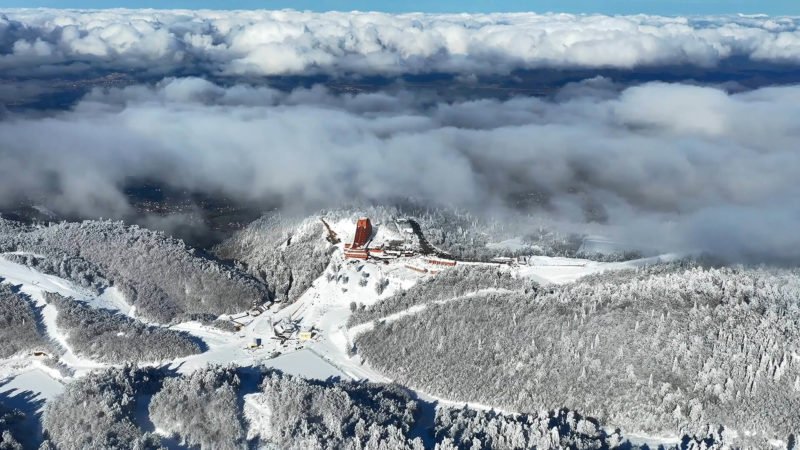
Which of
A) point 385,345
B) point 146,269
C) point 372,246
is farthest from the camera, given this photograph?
point 372,246

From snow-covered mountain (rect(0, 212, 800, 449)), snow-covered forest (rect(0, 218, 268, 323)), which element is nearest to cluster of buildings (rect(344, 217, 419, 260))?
snow-covered mountain (rect(0, 212, 800, 449))

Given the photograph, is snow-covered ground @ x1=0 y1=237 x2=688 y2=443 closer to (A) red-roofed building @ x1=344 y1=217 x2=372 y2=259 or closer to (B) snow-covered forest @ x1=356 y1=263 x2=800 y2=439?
(A) red-roofed building @ x1=344 y1=217 x2=372 y2=259

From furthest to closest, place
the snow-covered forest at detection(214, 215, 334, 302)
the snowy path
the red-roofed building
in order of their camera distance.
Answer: the snow-covered forest at detection(214, 215, 334, 302)
the red-roofed building
the snowy path

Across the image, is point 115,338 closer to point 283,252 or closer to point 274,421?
point 274,421

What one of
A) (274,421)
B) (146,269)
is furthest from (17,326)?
(274,421)

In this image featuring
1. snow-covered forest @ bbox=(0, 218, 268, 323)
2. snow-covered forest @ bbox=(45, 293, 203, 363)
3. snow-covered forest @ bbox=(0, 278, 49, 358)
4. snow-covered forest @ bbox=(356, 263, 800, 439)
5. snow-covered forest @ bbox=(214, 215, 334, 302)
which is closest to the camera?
snow-covered forest @ bbox=(356, 263, 800, 439)
